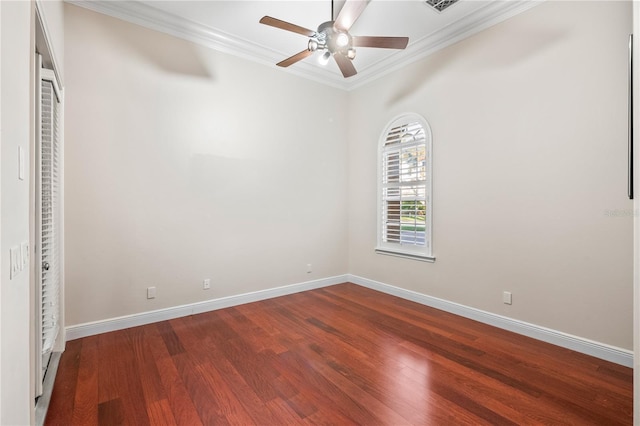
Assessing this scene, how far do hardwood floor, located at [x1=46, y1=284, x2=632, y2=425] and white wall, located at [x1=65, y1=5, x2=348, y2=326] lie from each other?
24.9 inches

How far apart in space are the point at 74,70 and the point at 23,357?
266 centimetres

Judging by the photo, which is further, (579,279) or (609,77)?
(579,279)

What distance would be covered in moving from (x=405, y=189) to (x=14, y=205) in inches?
146

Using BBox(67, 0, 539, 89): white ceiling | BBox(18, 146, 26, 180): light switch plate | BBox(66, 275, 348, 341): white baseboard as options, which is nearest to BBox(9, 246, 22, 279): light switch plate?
BBox(18, 146, 26, 180): light switch plate

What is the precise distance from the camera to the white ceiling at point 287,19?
115 inches

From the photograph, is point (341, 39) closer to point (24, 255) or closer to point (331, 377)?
point (24, 255)

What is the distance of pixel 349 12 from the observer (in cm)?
226

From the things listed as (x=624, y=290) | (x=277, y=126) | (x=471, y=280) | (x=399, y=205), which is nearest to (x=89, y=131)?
(x=277, y=126)

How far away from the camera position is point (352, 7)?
220cm

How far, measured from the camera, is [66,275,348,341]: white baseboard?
9.18ft

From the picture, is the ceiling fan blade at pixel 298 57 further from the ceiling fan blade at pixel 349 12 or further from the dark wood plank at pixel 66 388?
the dark wood plank at pixel 66 388

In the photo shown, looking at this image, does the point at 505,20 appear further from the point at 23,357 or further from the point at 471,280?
the point at 23,357

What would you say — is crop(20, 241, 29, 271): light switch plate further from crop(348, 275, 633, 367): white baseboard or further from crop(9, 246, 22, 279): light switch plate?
crop(348, 275, 633, 367): white baseboard

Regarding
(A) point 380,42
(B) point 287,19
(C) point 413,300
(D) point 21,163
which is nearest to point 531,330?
(C) point 413,300
